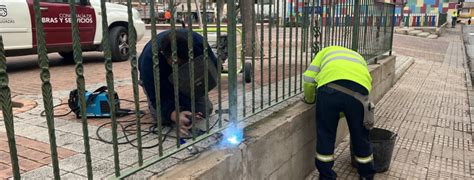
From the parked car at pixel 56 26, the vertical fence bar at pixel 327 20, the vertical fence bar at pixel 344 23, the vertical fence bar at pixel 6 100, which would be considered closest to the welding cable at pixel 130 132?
the vertical fence bar at pixel 6 100

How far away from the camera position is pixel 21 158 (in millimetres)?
2580

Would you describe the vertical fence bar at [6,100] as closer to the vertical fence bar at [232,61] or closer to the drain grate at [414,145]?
the vertical fence bar at [232,61]

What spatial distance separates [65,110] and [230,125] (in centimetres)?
190

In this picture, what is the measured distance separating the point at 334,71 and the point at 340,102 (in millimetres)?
268

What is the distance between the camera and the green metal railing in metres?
1.69

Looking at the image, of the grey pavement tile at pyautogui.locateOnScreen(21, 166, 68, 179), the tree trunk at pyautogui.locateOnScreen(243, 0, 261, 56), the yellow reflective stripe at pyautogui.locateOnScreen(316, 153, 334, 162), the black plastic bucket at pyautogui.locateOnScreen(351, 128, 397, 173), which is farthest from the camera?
the black plastic bucket at pyautogui.locateOnScreen(351, 128, 397, 173)

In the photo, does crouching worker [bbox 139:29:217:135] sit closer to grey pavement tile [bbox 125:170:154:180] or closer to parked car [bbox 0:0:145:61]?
grey pavement tile [bbox 125:170:154:180]

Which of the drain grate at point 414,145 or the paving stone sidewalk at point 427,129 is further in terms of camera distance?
the drain grate at point 414,145

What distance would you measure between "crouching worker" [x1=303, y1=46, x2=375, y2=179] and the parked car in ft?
14.4

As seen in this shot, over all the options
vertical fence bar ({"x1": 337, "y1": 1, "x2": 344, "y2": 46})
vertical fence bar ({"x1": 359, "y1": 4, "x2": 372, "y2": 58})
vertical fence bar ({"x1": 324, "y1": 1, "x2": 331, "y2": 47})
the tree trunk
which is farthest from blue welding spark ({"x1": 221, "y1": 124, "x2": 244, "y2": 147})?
vertical fence bar ({"x1": 359, "y1": 4, "x2": 372, "y2": 58})

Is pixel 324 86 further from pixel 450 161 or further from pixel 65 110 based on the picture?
pixel 65 110

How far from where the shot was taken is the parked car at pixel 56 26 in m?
6.05

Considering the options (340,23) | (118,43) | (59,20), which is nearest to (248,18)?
(340,23)

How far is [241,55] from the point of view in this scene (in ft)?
10.3
